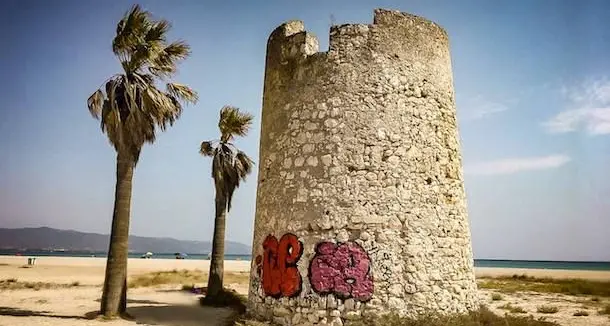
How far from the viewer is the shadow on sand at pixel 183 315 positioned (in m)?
12.5

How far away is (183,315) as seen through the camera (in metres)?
14.1

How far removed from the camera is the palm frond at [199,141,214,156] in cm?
1953

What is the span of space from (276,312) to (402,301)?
255 centimetres

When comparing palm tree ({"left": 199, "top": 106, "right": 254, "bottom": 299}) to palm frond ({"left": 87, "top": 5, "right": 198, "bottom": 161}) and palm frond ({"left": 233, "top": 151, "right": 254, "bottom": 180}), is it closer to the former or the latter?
palm frond ({"left": 233, "top": 151, "right": 254, "bottom": 180})

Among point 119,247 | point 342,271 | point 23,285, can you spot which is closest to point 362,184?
point 342,271

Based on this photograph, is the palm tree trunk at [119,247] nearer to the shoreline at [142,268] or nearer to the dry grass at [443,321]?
the dry grass at [443,321]

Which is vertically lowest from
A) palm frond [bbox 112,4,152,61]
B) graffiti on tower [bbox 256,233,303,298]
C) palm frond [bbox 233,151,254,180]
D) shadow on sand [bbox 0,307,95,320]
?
shadow on sand [bbox 0,307,95,320]

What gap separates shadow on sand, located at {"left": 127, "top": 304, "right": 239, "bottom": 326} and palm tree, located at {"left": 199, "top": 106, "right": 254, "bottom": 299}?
1564 millimetres

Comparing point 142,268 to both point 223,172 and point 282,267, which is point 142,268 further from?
point 282,267

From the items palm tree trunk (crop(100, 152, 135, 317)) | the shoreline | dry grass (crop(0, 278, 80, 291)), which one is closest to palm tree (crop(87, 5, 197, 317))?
palm tree trunk (crop(100, 152, 135, 317))

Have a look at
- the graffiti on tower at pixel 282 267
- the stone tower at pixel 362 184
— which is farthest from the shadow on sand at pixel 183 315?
the stone tower at pixel 362 184

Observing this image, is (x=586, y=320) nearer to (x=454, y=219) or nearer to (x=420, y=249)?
(x=454, y=219)

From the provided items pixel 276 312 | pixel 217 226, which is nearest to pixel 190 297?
pixel 217 226

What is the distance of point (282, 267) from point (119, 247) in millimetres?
5974
